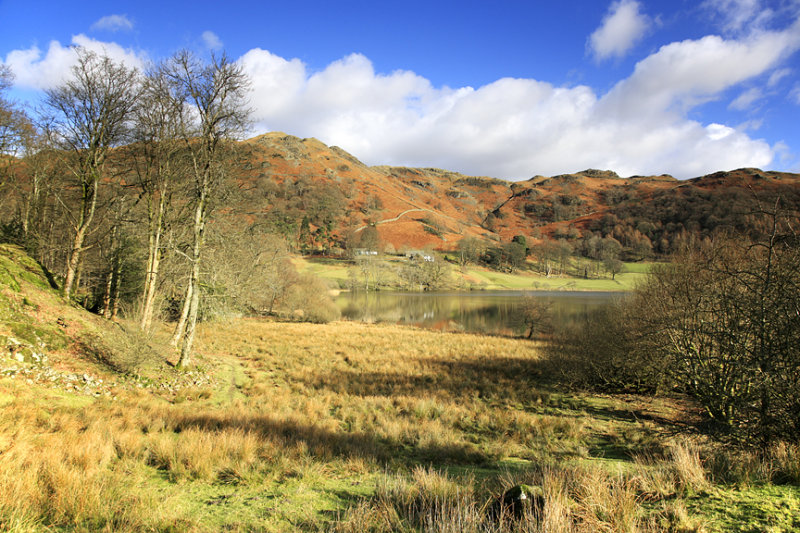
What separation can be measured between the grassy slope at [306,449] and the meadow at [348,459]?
0.10 ft

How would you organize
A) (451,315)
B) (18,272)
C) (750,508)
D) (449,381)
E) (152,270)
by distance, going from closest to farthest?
1. (750,508)
2. (18,272)
3. (152,270)
4. (449,381)
5. (451,315)

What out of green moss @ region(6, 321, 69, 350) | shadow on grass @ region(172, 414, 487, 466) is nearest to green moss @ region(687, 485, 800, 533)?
shadow on grass @ region(172, 414, 487, 466)

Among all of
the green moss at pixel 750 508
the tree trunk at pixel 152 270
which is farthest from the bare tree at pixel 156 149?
the green moss at pixel 750 508

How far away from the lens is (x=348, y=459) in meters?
5.71

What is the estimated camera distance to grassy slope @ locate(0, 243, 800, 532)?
3395 millimetres

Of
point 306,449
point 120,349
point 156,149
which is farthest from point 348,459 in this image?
point 156,149

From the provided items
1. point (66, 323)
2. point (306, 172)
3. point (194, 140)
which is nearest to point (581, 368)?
point (194, 140)

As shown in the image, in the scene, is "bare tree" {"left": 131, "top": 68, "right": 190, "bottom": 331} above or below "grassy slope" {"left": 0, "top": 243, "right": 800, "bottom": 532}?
above

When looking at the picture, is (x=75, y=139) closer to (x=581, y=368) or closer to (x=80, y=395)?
(x=80, y=395)

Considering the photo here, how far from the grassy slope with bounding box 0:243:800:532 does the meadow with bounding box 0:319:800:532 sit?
3cm

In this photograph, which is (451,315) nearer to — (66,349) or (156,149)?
(156,149)

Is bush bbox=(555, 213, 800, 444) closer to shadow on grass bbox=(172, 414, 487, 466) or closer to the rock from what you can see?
the rock

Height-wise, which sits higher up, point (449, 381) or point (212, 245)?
point (212, 245)

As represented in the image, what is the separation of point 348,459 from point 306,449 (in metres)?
0.71
